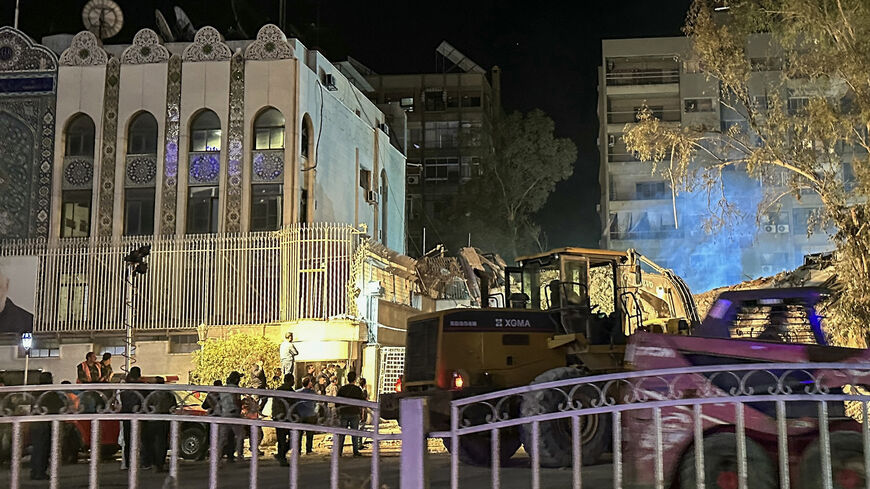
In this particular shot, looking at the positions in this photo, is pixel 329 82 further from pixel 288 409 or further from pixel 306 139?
pixel 288 409

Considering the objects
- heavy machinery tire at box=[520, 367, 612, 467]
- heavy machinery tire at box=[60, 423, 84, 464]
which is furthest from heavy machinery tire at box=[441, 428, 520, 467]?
heavy machinery tire at box=[60, 423, 84, 464]

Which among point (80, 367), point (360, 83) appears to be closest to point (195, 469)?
point (80, 367)

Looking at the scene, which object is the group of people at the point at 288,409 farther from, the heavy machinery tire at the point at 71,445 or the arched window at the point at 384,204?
the arched window at the point at 384,204

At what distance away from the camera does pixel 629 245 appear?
2057 inches

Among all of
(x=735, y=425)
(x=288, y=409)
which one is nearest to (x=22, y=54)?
(x=288, y=409)

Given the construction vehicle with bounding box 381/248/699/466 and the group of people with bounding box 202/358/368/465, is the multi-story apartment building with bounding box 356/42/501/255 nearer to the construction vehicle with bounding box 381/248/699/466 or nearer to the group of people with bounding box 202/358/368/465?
the group of people with bounding box 202/358/368/465

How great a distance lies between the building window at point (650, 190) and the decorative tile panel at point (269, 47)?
1119 inches

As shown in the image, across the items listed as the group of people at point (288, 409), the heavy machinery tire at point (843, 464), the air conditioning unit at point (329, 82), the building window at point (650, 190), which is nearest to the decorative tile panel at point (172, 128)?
the air conditioning unit at point (329, 82)

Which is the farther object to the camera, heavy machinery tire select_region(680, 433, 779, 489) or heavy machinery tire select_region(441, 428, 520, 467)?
heavy machinery tire select_region(441, 428, 520, 467)

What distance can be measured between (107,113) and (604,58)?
31.0 meters

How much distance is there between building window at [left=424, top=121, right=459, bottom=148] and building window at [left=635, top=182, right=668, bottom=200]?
12260 mm

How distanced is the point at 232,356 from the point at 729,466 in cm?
1935

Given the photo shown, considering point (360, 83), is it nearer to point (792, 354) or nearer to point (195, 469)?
point (195, 469)

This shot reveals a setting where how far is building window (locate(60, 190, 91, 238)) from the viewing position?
29.4 metres
